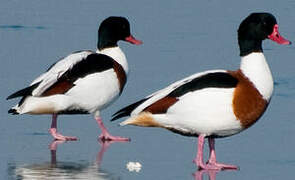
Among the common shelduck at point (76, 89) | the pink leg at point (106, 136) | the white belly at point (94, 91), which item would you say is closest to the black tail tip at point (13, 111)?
the common shelduck at point (76, 89)

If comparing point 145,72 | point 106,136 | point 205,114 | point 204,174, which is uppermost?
point 145,72

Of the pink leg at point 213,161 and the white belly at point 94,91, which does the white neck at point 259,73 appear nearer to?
the pink leg at point 213,161

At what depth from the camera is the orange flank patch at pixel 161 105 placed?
27.0 feet

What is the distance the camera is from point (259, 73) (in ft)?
27.3

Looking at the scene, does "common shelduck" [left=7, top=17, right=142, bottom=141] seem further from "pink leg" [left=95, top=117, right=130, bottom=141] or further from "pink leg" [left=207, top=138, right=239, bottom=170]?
"pink leg" [left=207, top=138, right=239, bottom=170]

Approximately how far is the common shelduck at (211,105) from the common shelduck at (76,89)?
103 cm

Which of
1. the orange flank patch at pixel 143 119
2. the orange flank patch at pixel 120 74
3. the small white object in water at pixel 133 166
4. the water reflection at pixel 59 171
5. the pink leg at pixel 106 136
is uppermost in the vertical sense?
the orange flank patch at pixel 120 74

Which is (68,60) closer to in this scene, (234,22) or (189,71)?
(189,71)

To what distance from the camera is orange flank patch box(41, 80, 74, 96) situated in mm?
9570

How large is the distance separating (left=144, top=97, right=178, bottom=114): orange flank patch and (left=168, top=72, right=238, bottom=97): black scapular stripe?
0.15ft

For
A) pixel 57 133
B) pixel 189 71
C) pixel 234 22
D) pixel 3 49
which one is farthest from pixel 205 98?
pixel 234 22

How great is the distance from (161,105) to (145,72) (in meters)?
3.56

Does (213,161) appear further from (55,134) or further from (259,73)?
(55,134)

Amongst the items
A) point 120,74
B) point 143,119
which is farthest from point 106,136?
point 143,119
